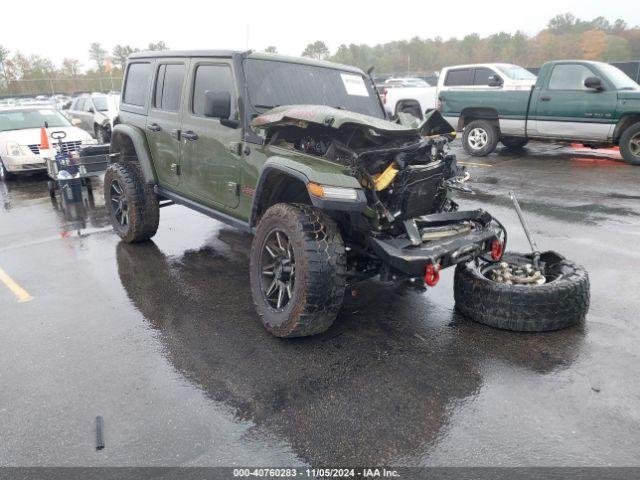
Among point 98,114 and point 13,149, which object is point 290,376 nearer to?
point 13,149

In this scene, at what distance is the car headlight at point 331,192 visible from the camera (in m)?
3.33

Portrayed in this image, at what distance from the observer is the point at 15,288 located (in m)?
4.93

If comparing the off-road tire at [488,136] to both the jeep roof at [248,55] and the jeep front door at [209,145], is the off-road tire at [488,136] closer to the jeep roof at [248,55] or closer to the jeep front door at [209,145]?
the jeep roof at [248,55]

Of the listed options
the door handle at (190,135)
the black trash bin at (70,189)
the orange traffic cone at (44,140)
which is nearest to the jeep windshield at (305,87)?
the door handle at (190,135)

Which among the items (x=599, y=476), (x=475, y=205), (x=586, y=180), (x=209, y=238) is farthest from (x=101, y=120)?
(x=599, y=476)

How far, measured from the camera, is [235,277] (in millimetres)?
5133

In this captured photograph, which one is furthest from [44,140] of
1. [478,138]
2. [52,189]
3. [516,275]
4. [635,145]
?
[635,145]

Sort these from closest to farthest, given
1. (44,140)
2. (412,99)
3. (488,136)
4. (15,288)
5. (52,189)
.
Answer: (15,288) → (52,189) → (44,140) → (488,136) → (412,99)

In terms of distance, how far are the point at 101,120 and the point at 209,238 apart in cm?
1173

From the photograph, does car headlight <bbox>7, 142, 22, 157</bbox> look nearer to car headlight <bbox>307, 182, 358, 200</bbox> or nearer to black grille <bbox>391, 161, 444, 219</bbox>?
car headlight <bbox>307, 182, 358, 200</bbox>

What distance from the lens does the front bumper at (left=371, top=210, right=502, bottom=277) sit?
342 cm

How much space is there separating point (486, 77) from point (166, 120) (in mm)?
10307

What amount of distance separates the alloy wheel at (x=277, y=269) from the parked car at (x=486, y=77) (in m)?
9.56

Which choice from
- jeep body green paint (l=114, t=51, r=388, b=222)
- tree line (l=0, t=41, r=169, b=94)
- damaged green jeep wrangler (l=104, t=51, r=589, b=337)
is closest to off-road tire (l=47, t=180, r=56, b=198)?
jeep body green paint (l=114, t=51, r=388, b=222)
